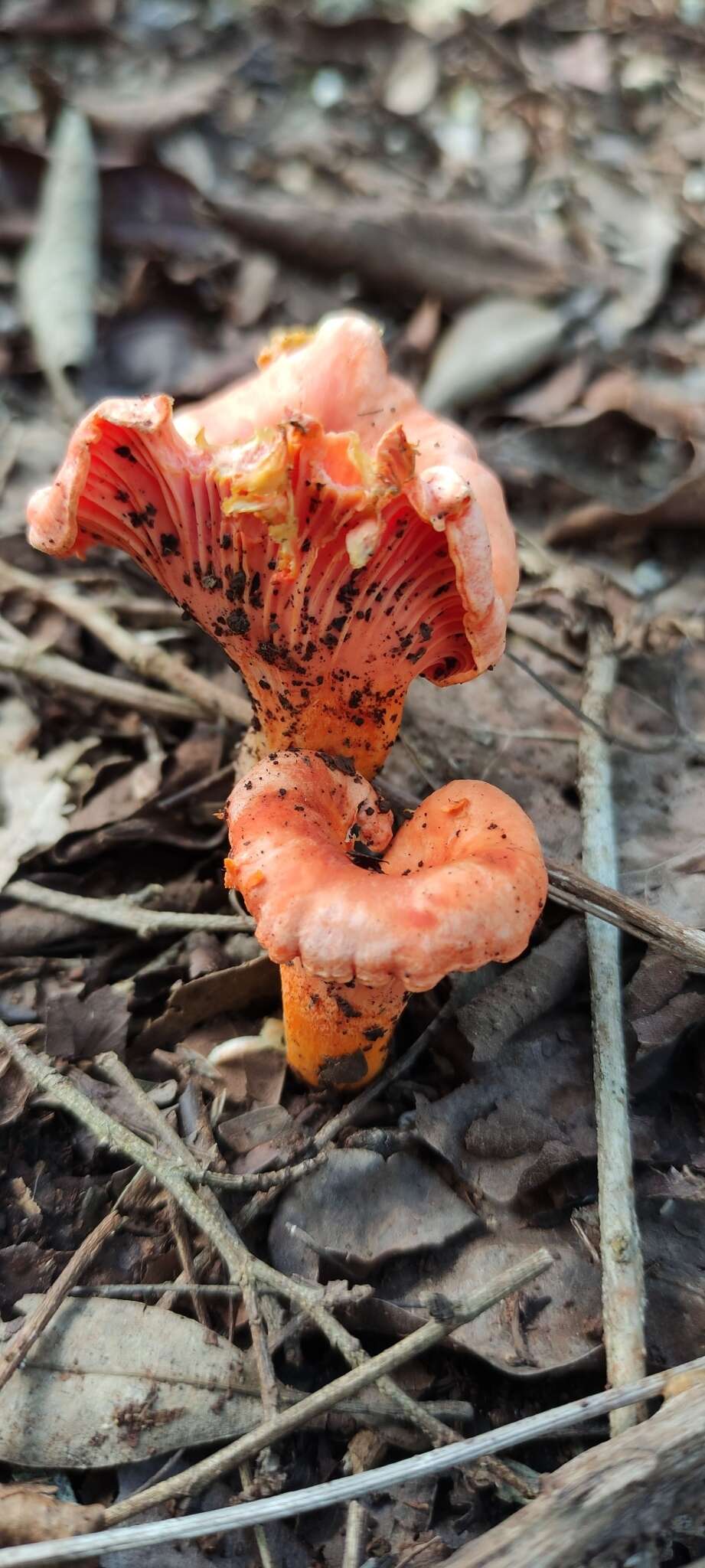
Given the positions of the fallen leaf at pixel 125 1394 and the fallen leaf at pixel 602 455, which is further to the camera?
the fallen leaf at pixel 602 455

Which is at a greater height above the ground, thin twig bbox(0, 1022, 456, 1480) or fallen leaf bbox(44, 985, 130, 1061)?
thin twig bbox(0, 1022, 456, 1480)

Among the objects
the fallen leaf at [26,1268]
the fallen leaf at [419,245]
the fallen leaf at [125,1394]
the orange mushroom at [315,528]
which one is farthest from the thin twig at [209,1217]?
the fallen leaf at [419,245]

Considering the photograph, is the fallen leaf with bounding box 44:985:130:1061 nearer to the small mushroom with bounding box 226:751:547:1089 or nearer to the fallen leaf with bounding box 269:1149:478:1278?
the small mushroom with bounding box 226:751:547:1089

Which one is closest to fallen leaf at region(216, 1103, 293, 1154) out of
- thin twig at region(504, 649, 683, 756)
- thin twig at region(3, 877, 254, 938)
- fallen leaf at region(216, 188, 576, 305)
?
thin twig at region(3, 877, 254, 938)

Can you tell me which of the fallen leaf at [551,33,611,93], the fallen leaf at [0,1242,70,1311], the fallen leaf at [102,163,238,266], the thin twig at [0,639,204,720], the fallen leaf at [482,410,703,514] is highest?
the fallen leaf at [551,33,611,93]

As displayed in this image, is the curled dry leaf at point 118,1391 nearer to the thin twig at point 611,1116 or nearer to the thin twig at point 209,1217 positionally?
the thin twig at point 209,1217

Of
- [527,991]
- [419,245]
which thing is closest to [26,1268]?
[527,991]

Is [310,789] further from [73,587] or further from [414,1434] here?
[73,587]
